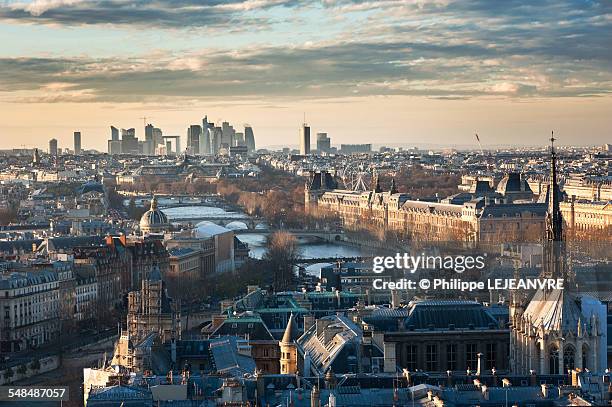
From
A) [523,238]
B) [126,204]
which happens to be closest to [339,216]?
[126,204]

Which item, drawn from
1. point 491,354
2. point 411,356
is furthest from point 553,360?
point 411,356

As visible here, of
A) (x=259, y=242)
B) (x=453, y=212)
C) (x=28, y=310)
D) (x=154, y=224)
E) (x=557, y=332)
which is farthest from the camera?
(x=259, y=242)

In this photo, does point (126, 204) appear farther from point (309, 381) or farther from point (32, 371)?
point (309, 381)

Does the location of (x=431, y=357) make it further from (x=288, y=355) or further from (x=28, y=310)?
(x=28, y=310)

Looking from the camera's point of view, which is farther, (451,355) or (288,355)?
(451,355)

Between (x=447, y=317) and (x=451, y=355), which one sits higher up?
(x=447, y=317)

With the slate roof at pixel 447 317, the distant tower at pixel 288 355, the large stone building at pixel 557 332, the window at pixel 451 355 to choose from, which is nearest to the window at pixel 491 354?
the slate roof at pixel 447 317

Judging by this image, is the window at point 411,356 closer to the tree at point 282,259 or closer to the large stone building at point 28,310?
the large stone building at point 28,310

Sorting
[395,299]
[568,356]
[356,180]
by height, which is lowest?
[356,180]

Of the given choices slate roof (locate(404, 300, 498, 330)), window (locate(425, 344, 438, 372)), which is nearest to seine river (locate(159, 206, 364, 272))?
slate roof (locate(404, 300, 498, 330))
